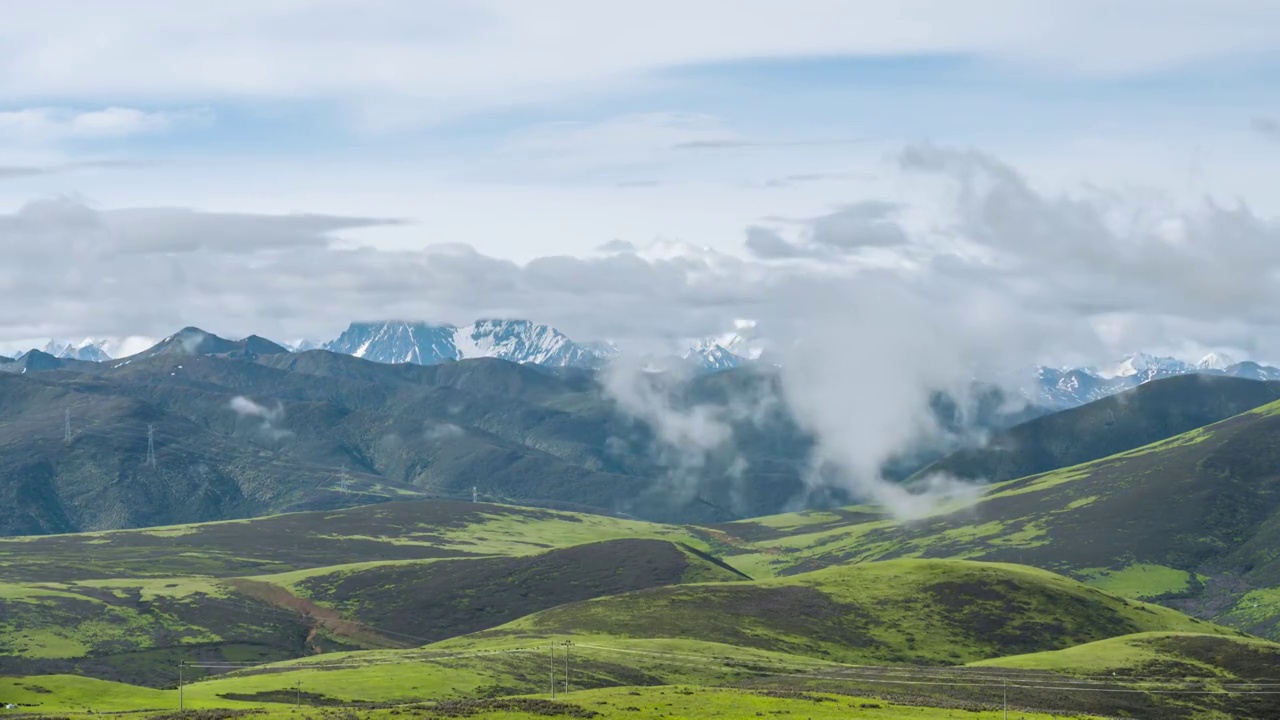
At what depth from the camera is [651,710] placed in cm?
14025

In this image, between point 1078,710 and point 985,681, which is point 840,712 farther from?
point 985,681

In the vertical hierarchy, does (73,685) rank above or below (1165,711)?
above

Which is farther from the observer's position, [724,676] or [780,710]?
[724,676]

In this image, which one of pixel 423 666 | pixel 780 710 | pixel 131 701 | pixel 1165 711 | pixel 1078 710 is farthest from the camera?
pixel 423 666

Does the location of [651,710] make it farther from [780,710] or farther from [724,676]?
[724,676]

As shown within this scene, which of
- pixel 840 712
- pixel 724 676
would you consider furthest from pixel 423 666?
pixel 840 712

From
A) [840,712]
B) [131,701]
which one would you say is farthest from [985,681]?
[131,701]

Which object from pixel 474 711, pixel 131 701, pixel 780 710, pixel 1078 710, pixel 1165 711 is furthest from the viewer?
pixel 1165 711

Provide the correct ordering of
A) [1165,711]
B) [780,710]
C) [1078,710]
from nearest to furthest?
[780,710], [1078,710], [1165,711]

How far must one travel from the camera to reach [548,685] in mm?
189125

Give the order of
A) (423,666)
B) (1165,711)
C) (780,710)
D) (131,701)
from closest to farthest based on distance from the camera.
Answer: (780,710), (131,701), (1165,711), (423,666)

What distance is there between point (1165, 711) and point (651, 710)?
8473cm

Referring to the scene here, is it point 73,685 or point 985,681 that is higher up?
point 73,685

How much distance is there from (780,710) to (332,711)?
153ft
